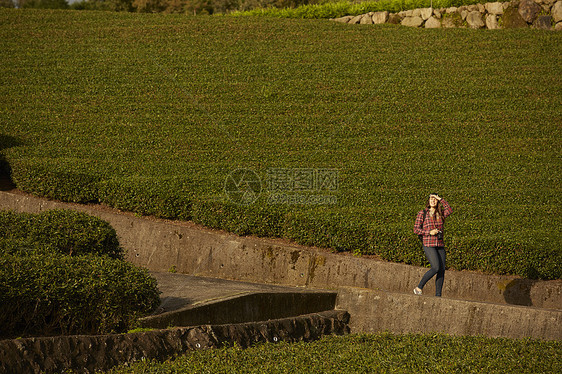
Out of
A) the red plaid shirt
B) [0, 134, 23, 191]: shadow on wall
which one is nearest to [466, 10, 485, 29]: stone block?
the red plaid shirt

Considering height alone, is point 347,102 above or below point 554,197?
above

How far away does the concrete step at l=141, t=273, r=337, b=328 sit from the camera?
546 centimetres

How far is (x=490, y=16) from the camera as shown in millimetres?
19656

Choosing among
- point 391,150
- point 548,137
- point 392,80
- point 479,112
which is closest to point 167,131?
point 391,150

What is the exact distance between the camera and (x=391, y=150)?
13.4m

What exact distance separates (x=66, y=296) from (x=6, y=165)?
28.9ft

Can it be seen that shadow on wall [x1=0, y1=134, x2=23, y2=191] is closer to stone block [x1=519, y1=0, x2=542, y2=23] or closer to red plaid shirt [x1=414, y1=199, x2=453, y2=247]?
red plaid shirt [x1=414, y1=199, x2=453, y2=247]

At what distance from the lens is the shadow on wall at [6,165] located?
12062 mm

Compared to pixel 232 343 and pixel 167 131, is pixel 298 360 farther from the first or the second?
pixel 167 131

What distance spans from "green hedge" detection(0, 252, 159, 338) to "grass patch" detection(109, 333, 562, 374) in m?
0.79

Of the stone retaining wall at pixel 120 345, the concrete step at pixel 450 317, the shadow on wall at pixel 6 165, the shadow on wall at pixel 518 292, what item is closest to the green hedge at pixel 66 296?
the stone retaining wall at pixel 120 345

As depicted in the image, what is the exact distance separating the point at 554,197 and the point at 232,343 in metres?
8.66

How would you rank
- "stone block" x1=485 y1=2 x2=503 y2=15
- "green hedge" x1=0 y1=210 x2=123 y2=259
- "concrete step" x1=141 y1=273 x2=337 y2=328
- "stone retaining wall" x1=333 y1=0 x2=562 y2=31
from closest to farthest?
"concrete step" x1=141 y1=273 x2=337 y2=328 → "green hedge" x1=0 y1=210 x2=123 y2=259 → "stone retaining wall" x1=333 y1=0 x2=562 y2=31 → "stone block" x1=485 y1=2 x2=503 y2=15

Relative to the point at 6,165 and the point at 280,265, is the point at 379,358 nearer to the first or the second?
the point at 280,265
